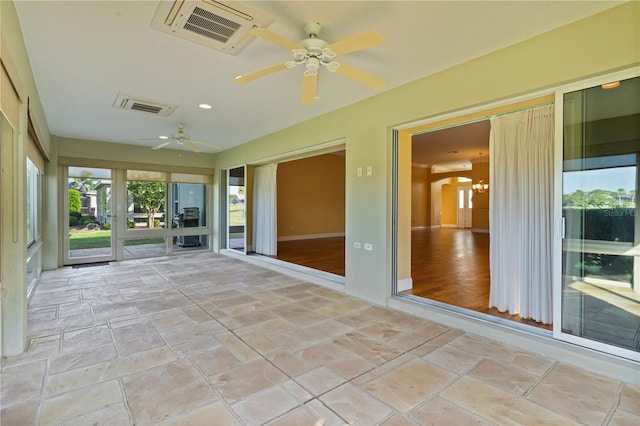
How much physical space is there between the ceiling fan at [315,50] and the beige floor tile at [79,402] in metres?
2.51

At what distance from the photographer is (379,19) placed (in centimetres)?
238

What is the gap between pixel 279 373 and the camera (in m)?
2.33

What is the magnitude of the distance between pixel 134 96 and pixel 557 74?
4.69 m

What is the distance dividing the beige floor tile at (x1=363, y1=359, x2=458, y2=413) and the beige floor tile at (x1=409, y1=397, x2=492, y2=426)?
0.21ft

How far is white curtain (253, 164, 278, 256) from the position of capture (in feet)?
23.9

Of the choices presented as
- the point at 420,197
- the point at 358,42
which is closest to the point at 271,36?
the point at 358,42

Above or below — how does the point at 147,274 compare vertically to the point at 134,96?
below

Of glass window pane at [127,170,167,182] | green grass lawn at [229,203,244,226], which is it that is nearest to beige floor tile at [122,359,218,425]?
green grass lawn at [229,203,244,226]

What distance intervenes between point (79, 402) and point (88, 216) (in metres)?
6.19

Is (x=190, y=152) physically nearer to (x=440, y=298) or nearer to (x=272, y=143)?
(x=272, y=143)

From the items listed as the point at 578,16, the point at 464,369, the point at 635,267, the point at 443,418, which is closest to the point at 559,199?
the point at 635,267

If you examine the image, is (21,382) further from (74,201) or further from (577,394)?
(74,201)

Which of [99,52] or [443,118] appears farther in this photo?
[443,118]

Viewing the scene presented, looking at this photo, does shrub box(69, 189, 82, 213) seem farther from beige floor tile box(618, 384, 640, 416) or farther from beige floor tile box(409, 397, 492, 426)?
beige floor tile box(618, 384, 640, 416)
